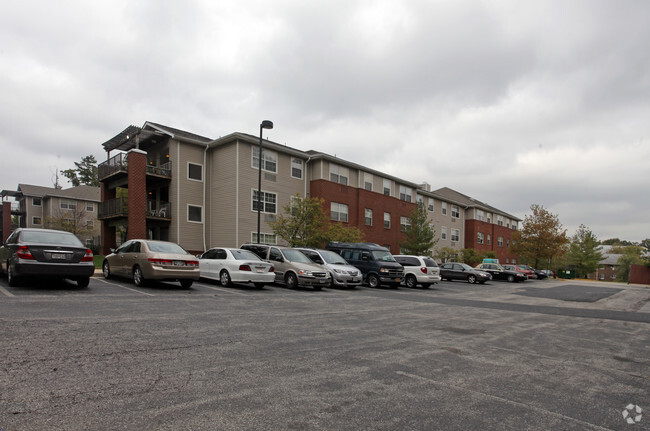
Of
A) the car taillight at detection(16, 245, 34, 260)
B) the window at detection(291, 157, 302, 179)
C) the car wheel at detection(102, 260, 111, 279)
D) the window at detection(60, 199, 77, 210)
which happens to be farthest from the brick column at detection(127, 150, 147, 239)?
the window at detection(60, 199, 77, 210)

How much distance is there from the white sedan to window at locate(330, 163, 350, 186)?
65.1ft

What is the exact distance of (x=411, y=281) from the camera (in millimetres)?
21547

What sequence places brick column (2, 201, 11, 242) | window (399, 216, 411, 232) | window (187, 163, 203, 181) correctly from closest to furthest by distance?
window (187, 163, 203, 181)
window (399, 216, 411, 232)
brick column (2, 201, 11, 242)

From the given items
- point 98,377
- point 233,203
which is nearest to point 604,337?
point 98,377

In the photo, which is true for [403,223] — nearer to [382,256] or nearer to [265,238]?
[265,238]

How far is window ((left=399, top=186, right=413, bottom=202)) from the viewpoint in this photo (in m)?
43.4

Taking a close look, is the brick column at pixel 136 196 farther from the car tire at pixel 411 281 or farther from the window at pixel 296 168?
the car tire at pixel 411 281

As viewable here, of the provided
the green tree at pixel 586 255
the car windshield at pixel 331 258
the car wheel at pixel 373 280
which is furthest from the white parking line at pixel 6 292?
the green tree at pixel 586 255

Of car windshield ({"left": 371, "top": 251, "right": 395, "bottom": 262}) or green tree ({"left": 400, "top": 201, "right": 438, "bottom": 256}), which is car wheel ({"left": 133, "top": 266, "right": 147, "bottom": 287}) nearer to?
car windshield ({"left": 371, "top": 251, "right": 395, "bottom": 262})

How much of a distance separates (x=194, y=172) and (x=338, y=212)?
12.6 m

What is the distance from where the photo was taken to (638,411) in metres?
A: 4.04

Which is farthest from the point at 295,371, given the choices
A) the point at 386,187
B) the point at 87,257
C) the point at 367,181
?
the point at 386,187

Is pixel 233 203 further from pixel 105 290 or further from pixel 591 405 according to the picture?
pixel 591 405

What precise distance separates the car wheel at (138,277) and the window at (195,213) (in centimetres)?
1573
